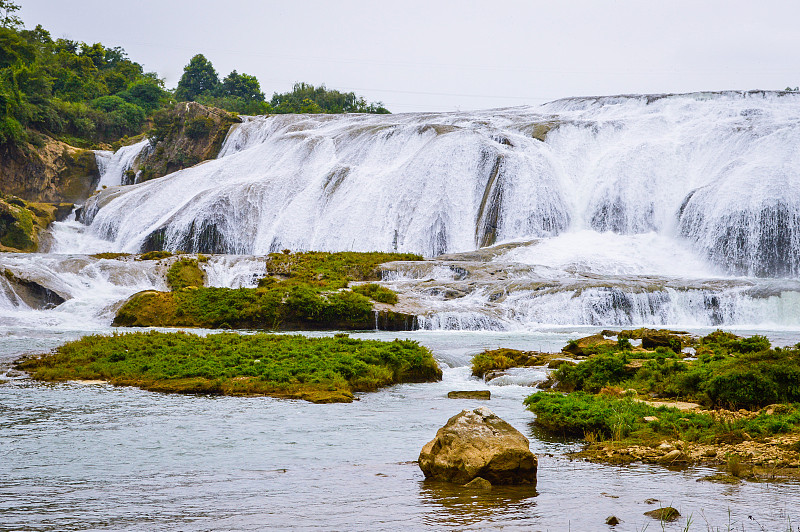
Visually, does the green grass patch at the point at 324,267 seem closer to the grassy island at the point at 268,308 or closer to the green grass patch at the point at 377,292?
the grassy island at the point at 268,308

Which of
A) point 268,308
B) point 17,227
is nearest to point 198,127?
point 17,227

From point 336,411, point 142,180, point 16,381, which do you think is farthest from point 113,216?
point 336,411

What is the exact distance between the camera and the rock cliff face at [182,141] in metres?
63.1

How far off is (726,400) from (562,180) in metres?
35.0

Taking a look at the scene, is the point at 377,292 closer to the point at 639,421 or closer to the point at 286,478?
the point at 639,421

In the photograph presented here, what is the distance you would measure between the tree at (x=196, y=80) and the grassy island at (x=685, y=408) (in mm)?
98816

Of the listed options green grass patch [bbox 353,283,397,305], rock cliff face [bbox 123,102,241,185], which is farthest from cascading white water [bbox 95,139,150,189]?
green grass patch [bbox 353,283,397,305]

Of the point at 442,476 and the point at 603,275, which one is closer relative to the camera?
the point at 442,476

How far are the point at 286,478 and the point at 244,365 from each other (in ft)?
24.5

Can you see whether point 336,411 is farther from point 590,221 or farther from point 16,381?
point 590,221

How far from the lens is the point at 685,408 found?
11.2 m

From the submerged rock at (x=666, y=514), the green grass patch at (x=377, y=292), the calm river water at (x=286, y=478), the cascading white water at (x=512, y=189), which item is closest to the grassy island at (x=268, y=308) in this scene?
the green grass patch at (x=377, y=292)

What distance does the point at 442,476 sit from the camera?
319 inches

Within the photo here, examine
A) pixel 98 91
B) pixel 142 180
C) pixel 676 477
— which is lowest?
pixel 676 477
